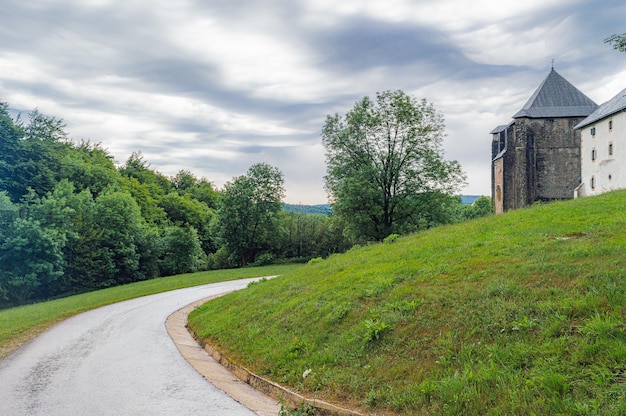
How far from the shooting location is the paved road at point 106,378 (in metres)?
7.22

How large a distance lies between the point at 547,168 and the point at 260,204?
120 feet

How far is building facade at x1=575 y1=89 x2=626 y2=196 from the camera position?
33156 mm

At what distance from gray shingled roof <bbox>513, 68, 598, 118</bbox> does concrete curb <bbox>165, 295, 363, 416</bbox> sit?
4521 cm

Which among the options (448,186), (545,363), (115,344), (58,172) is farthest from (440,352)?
(58,172)

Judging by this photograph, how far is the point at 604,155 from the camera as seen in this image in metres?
35.5

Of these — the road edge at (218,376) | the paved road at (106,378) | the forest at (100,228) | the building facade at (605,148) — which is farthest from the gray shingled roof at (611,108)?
the paved road at (106,378)

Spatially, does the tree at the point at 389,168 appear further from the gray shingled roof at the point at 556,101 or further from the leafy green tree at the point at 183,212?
the leafy green tree at the point at 183,212

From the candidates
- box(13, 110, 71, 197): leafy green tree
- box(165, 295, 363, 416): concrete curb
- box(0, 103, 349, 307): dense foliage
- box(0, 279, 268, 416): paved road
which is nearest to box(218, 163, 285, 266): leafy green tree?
box(0, 103, 349, 307): dense foliage

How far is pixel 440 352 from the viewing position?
6867 mm

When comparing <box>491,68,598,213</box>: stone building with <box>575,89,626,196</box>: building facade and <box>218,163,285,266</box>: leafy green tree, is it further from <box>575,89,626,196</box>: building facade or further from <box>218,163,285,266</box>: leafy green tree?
<box>218,163,285,266</box>: leafy green tree

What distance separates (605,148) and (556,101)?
14.5 meters

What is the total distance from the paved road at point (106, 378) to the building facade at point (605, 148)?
33.6m

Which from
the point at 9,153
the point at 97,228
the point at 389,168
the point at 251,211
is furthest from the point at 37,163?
the point at 389,168

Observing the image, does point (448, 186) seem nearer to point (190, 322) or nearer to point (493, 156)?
point (493, 156)
